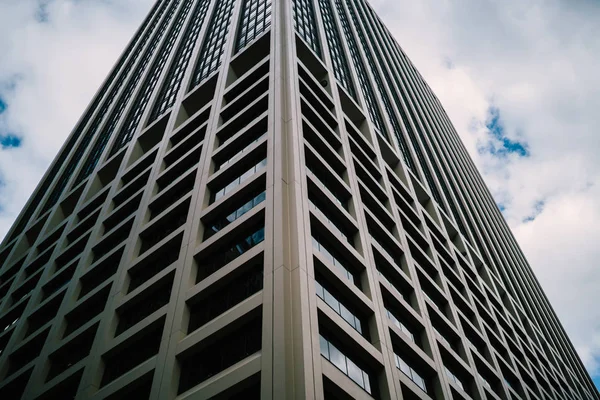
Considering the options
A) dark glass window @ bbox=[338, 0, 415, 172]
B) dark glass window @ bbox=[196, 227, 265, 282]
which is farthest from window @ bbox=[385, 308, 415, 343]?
dark glass window @ bbox=[338, 0, 415, 172]

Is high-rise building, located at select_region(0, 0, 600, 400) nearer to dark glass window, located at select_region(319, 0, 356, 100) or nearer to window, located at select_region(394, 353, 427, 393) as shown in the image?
window, located at select_region(394, 353, 427, 393)

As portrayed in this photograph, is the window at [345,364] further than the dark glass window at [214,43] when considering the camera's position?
No

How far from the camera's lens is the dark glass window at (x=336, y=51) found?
155 feet

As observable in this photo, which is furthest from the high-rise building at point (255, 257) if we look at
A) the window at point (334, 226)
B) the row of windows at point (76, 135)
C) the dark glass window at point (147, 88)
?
the row of windows at point (76, 135)

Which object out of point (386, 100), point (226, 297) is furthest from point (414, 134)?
point (226, 297)

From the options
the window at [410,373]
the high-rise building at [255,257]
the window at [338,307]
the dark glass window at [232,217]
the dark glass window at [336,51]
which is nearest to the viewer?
the high-rise building at [255,257]

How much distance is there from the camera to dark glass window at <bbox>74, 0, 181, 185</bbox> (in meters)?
53.7

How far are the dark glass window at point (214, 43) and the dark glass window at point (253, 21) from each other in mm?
2239

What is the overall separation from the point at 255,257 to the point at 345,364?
585 centimetres

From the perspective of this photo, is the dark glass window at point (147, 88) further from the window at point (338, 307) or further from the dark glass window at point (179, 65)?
the window at point (338, 307)

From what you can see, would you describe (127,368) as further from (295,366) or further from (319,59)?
(319,59)

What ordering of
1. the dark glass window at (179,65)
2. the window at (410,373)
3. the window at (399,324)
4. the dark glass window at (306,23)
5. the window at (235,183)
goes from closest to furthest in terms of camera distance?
→ the window at (410,373), the window at (399,324), the window at (235,183), the dark glass window at (306,23), the dark glass window at (179,65)

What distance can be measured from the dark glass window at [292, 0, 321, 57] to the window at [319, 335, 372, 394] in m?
30.8

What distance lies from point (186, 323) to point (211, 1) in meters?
55.2
